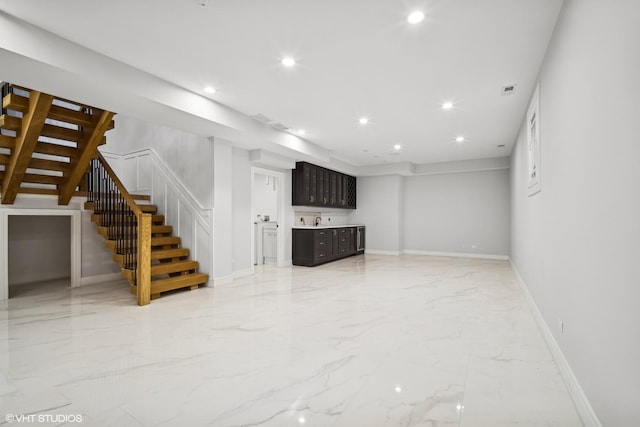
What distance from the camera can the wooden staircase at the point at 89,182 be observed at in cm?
412

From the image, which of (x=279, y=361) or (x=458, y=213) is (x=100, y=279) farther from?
(x=458, y=213)

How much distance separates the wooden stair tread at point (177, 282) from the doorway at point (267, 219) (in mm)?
1472

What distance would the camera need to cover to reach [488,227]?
349 inches

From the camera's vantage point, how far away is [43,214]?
16.9 ft

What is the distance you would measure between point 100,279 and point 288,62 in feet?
17.3

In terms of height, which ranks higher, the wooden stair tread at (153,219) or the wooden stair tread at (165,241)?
the wooden stair tread at (153,219)

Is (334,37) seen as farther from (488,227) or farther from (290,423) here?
(488,227)

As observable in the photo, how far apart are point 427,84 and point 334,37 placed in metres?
1.56

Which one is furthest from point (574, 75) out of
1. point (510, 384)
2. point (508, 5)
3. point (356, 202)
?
point (356, 202)

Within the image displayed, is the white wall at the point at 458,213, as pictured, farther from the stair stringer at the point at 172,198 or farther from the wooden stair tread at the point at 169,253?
the wooden stair tread at the point at 169,253

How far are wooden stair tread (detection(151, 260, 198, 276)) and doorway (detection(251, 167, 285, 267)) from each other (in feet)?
4.74

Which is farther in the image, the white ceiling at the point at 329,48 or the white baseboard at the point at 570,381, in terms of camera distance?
the white ceiling at the point at 329,48

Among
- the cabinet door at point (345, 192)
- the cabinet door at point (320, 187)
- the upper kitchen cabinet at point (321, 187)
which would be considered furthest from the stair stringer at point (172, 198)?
the cabinet door at point (345, 192)

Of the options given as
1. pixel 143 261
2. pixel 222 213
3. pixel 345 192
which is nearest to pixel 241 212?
pixel 222 213
